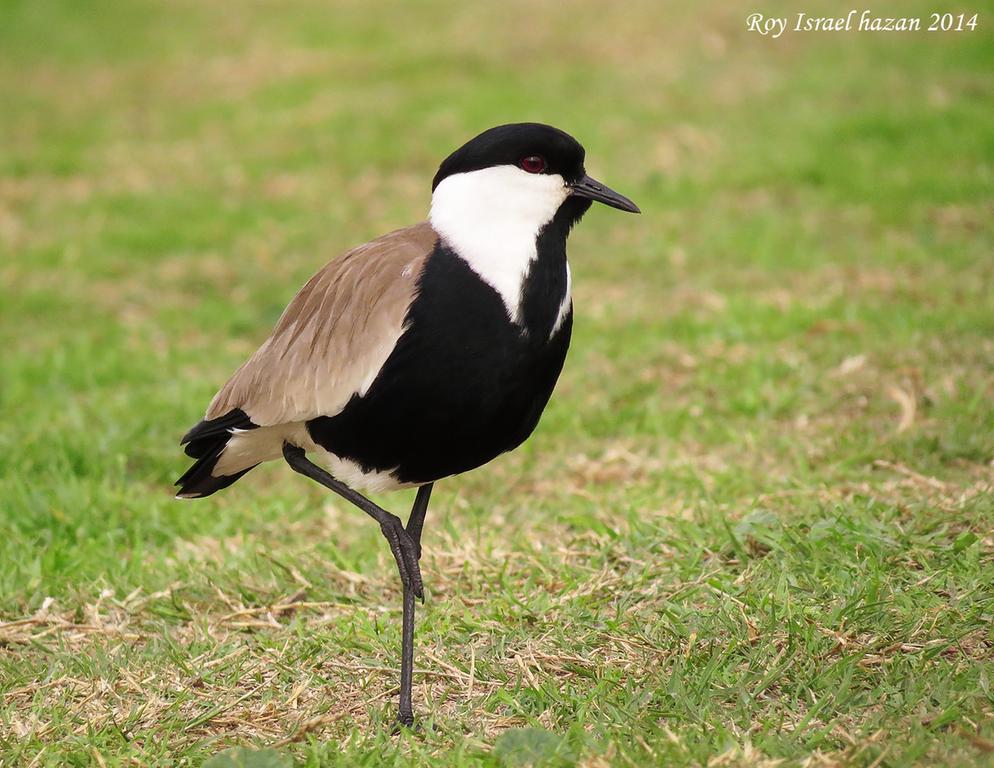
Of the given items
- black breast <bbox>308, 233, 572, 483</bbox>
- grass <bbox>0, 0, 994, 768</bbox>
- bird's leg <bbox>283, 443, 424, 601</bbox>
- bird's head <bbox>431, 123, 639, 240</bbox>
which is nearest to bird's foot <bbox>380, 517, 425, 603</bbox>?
bird's leg <bbox>283, 443, 424, 601</bbox>

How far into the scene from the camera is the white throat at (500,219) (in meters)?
2.91

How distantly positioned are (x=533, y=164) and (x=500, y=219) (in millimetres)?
161

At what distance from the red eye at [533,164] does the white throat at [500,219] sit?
0.04 ft

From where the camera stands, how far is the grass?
3029mm

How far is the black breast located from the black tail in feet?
1.30

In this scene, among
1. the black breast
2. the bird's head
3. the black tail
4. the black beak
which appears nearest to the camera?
the black breast

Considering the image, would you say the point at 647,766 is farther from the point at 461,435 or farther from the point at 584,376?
the point at 584,376

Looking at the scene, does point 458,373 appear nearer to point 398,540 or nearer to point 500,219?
point 500,219

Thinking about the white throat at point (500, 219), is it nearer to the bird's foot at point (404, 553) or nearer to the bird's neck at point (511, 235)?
the bird's neck at point (511, 235)

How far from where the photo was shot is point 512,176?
2990 millimetres

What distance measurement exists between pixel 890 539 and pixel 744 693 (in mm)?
898

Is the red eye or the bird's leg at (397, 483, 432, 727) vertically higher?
the red eye

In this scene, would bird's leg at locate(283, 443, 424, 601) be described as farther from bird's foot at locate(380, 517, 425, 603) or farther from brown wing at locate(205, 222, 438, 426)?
brown wing at locate(205, 222, 438, 426)

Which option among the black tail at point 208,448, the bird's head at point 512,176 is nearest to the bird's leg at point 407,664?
the black tail at point 208,448
